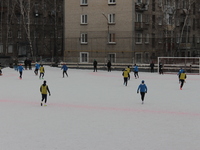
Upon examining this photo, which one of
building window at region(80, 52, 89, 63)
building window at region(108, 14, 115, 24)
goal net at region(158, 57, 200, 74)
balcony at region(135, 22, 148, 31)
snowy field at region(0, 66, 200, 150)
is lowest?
snowy field at region(0, 66, 200, 150)

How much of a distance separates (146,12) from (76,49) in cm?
1111

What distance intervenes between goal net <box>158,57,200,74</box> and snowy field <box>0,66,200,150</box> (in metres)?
22.4

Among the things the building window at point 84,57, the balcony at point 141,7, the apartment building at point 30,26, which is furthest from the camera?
the apartment building at point 30,26

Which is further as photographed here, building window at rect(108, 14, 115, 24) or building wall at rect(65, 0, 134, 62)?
building window at rect(108, 14, 115, 24)

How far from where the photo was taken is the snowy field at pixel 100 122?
1216cm

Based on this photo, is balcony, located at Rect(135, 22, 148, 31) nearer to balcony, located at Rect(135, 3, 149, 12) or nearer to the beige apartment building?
the beige apartment building

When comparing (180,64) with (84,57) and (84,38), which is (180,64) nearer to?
(84,57)

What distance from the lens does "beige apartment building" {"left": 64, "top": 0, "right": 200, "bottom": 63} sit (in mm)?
55969

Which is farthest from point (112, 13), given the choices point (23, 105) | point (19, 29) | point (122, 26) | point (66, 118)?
point (66, 118)

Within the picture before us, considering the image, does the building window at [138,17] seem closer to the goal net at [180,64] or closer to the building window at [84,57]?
the building window at [84,57]

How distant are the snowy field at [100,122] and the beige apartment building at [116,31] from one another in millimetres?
31086

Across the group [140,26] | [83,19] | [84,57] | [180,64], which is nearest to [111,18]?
[140,26]

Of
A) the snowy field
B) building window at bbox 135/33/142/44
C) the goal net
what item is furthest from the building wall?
the snowy field

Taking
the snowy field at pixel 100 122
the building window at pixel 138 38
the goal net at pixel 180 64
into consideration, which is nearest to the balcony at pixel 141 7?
the building window at pixel 138 38
